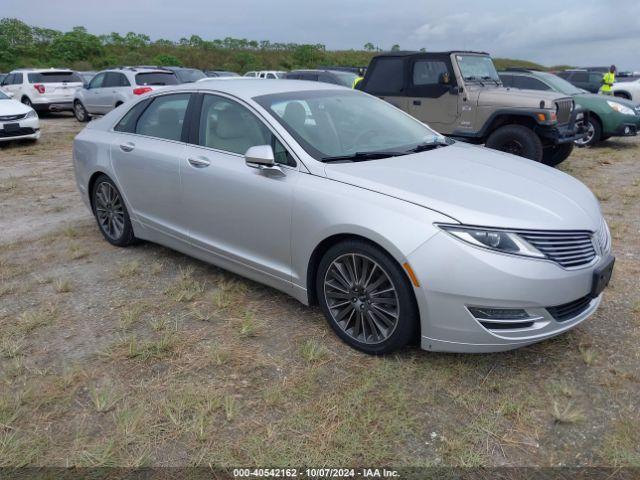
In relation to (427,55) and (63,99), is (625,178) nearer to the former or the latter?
(427,55)

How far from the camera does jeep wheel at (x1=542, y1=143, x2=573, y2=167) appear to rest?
8.72 metres

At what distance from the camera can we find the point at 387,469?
2404 millimetres

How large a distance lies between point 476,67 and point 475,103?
0.90 metres

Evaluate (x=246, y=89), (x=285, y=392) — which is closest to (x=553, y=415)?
(x=285, y=392)

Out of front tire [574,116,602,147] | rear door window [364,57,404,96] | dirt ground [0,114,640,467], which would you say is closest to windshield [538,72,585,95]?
front tire [574,116,602,147]

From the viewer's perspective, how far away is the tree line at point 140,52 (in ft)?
133

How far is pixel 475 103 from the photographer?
8.15m

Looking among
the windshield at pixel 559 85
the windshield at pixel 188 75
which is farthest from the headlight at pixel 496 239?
the windshield at pixel 188 75

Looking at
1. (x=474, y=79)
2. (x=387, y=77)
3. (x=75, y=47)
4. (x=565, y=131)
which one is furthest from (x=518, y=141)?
(x=75, y=47)

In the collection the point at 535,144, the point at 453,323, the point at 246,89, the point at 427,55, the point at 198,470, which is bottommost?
the point at 198,470

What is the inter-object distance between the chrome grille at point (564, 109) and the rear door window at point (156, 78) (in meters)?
9.73

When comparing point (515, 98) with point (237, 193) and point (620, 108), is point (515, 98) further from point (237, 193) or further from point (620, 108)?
point (237, 193)

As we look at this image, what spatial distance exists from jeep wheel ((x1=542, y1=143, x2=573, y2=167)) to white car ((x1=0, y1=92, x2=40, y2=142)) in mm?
10411

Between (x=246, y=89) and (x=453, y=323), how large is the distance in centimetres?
233
